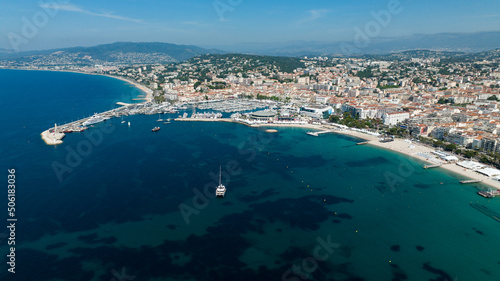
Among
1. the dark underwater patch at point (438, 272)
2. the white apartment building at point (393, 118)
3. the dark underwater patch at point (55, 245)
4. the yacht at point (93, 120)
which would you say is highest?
the white apartment building at point (393, 118)

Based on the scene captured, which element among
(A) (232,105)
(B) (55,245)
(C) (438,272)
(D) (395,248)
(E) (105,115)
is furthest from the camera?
(A) (232,105)

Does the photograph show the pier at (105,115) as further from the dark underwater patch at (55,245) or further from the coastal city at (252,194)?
the dark underwater patch at (55,245)

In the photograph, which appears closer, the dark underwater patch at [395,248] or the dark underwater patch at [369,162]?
the dark underwater patch at [395,248]

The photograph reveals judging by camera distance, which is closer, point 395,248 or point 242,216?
point 395,248

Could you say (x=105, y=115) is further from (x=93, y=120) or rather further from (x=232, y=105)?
(x=232, y=105)

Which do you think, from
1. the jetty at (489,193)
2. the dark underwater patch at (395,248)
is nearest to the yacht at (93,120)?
the dark underwater patch at (395,248)

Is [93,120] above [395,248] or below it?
below

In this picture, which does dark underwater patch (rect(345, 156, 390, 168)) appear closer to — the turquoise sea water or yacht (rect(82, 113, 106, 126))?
the turquoise sea water

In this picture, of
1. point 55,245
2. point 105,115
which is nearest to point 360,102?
point 105,115
